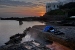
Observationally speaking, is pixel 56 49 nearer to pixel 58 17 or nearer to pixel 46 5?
pixel 58 17

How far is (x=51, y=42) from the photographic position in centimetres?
2711

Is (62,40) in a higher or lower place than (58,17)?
higher

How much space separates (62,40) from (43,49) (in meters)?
4.40

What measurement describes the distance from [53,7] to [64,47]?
9005 centimetres

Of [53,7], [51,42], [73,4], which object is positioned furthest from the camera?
[53,7]

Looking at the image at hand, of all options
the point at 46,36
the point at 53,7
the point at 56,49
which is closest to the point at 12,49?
the point at 56,49

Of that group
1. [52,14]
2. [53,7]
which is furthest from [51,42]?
[53,7]

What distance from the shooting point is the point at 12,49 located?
21.6 meters

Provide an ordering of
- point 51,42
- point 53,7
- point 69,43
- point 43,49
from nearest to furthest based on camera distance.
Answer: point 43,49, point 69,43, point 51,42, point 53,7

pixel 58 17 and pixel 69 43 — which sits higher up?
pixel 69 43

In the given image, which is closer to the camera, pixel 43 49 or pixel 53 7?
pixel 43 49

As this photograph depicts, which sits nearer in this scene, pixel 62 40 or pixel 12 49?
pixel 12 49

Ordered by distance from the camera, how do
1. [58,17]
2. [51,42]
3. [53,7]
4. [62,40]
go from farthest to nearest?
[53,7] < [58,17] < [51,42] < [62,40]

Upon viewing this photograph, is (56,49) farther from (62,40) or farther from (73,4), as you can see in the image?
(73,4)
